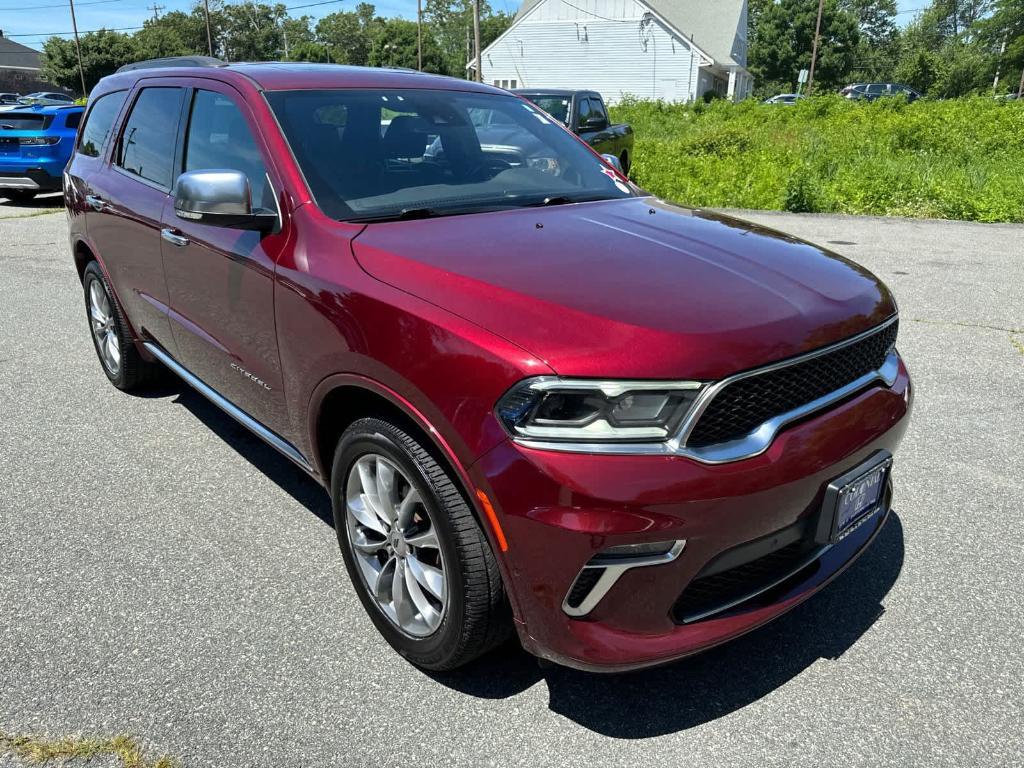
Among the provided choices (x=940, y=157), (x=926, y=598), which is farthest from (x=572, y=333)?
(x=940, y=157)

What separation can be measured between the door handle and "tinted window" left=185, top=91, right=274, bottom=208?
30 centimetres

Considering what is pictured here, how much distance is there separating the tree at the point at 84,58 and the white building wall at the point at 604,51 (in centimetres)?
3178

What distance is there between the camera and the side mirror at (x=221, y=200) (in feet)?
8.95

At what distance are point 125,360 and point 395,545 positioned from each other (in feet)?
9.95

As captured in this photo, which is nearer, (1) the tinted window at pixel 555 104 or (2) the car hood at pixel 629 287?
(2) the car hood at pixel 629 287

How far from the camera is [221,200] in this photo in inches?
108

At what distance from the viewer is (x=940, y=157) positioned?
14.7m

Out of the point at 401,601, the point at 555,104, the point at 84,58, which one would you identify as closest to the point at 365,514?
the point at 401,601

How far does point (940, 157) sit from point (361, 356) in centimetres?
1552

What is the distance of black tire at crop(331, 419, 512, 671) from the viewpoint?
214cm

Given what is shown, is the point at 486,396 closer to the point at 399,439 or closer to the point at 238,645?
the point at 399,439

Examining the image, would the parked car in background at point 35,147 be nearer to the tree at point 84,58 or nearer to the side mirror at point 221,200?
the side mirror at point 221,200

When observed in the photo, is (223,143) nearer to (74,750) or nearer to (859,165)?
(74,750)

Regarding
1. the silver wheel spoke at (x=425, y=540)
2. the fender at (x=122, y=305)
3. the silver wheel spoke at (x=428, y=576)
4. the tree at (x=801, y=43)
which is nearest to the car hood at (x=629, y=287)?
the silver wheel spoke at (x=425, y=540)
